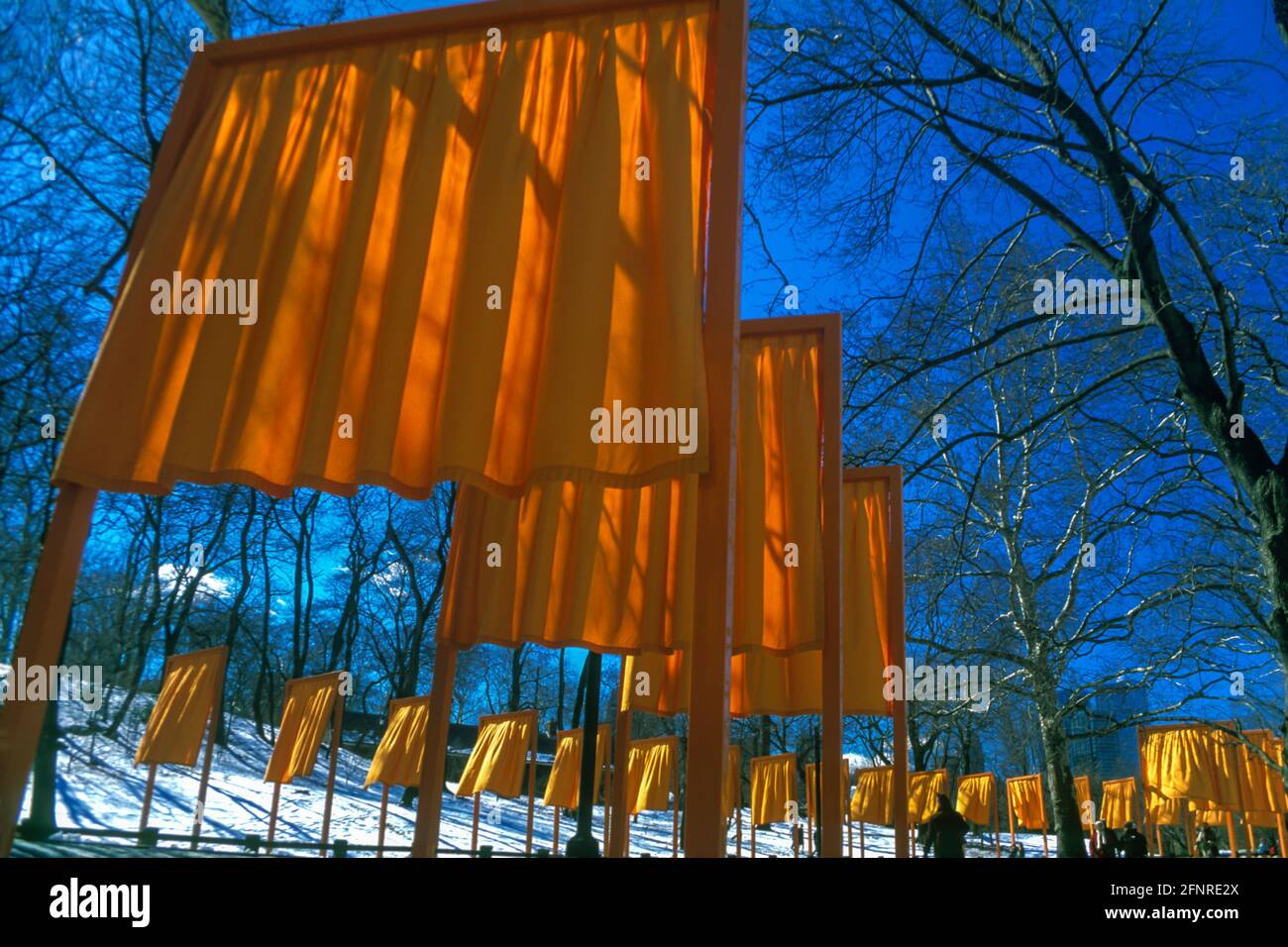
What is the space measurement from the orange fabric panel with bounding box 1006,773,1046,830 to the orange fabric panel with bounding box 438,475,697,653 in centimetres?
1800

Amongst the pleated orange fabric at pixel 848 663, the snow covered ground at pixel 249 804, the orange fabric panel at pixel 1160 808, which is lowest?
the snow covered ground at pixel 249 804

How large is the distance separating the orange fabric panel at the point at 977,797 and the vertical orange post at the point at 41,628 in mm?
18404

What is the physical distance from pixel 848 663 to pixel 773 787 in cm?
1161

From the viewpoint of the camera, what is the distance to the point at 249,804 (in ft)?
47.6

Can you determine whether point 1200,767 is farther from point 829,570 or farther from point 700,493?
point 700,493

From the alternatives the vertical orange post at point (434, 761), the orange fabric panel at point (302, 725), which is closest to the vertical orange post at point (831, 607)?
the vertical orange post at point (434, 761)

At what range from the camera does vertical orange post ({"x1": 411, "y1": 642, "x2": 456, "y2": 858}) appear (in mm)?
2957

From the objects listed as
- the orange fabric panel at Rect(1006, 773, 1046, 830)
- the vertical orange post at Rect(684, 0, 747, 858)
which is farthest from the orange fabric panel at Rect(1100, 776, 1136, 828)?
the vertical orange post at Rect(684, 0, 747, 858)

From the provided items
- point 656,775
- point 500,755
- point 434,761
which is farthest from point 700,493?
point 656,775

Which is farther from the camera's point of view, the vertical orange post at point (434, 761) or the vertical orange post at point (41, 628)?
the vertical orange post at point (434, 761)

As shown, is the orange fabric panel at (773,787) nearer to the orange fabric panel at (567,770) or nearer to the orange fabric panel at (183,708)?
the orange fabric panel at (567,770)

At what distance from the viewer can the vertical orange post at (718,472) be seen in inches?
78.1
